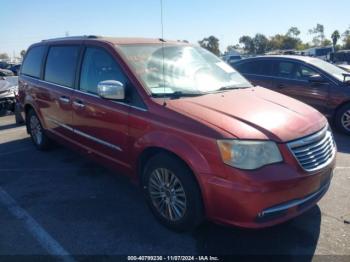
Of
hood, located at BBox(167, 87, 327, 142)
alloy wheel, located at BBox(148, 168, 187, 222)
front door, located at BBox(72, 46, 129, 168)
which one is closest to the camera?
hood, located at BBox(167, 87, 327, 142)

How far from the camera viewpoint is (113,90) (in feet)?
11.8

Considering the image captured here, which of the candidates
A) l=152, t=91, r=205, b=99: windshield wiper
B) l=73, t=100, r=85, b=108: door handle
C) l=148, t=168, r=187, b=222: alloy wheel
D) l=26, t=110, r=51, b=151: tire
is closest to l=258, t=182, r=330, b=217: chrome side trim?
l=148, t=168, r=187, b=222: alloy wheel

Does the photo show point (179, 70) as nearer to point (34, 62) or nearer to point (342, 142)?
point (34, 62)

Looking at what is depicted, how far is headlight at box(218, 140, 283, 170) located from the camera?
287cm

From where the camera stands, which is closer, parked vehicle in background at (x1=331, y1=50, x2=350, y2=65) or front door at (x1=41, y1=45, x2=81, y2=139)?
front door at (x1=41, y1=45, x2=81, y2=139)

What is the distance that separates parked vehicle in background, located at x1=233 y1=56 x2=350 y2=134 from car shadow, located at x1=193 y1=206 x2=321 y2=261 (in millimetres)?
4145

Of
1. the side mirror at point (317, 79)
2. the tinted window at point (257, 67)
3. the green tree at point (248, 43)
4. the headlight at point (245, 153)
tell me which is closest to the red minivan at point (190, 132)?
the headlight at point (245, 153)

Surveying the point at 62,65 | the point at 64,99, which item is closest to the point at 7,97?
the point at 62,65

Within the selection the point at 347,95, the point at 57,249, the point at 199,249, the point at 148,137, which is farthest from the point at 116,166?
the point at 347,95

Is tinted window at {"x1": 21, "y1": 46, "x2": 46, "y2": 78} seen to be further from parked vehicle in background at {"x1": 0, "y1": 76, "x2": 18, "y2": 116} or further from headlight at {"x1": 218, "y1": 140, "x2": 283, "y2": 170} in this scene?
headlight at {"x1": 218, "y1": 140, "x2": 283, "y2": 170}

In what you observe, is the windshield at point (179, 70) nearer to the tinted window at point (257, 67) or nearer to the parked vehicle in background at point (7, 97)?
the tinted window at point (257, 67)

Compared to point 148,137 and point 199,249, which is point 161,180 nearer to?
point 148,137

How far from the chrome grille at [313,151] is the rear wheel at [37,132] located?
4.35m

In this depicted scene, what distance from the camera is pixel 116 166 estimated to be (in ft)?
13.5
